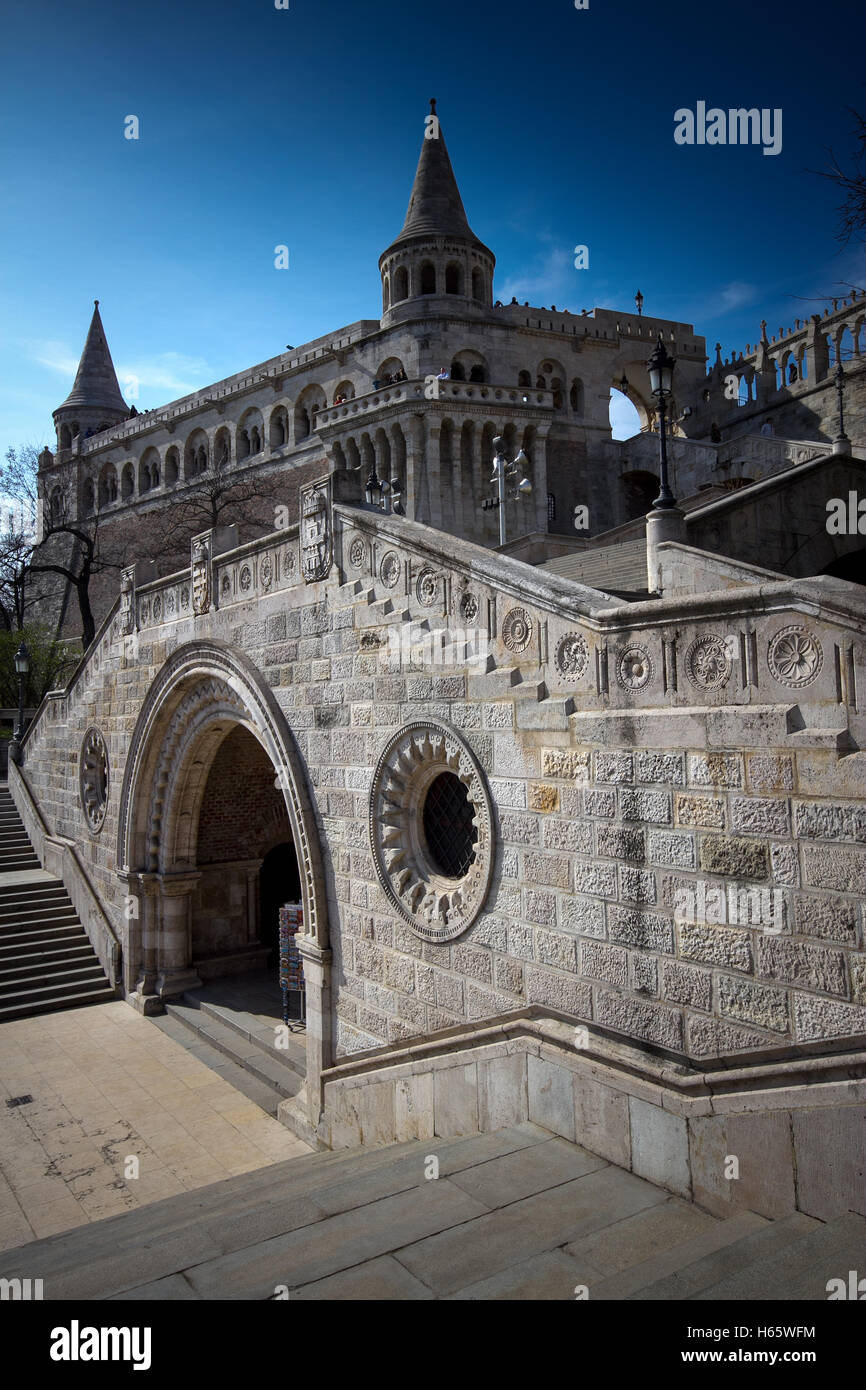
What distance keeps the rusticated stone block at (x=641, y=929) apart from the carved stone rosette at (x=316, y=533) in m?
4.58

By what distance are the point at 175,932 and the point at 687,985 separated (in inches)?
Answer: 404

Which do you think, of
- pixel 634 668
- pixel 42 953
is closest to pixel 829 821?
pixel 634 668

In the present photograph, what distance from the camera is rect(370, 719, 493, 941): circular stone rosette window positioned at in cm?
636

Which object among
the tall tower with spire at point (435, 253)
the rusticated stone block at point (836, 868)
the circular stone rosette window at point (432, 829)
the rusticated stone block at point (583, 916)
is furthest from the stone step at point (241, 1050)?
the tall tower with spire at point (435, 253)

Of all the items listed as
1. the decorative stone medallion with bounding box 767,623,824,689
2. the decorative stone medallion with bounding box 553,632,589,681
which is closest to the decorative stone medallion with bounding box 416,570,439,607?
the decorative stone medallion with bounding box 553,632,589,681

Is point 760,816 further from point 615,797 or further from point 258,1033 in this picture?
point 258,1033

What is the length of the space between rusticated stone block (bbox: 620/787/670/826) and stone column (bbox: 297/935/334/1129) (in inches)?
172

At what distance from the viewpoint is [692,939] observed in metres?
4.65

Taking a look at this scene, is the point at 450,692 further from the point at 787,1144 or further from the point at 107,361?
the point at 107,361

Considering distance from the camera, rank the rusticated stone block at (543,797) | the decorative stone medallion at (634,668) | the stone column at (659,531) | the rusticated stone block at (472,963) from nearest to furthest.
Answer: the decorative stone medallion at (634,668) → the rusticated stone block at (543,797) → the rusticated stone block at (472,963) → the stone column at (659,531)

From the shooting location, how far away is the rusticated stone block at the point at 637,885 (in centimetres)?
489

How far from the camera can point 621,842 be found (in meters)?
5.09

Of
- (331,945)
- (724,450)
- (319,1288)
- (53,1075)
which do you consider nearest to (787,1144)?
(319,1288)

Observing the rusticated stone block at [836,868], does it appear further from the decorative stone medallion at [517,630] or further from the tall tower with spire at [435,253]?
the tall tower with spire at [435,253]
